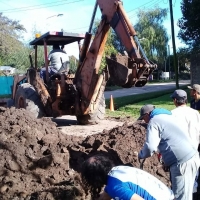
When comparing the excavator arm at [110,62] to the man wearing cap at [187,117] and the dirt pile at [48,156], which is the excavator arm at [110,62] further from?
the man wearing cap at [187,117]

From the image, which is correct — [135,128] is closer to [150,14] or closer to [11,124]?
[11,124]

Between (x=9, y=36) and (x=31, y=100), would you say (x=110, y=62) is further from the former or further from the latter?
(x=9, y=36)

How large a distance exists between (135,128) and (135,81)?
97 cm

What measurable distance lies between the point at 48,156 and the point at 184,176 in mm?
2586

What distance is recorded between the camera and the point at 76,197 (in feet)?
16.4

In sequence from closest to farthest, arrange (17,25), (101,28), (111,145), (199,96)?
(199,96) < (111,145) < (101,28) < (17,25)

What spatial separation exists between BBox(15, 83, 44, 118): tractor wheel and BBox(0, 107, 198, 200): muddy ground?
101 inches

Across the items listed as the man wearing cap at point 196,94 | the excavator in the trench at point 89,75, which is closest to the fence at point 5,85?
the excavator in the trench at point 89,75

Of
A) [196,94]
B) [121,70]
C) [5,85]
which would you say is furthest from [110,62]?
[5,85]

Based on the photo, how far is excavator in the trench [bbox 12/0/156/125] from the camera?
24.2ft

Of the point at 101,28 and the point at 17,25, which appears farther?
the point at 17,25

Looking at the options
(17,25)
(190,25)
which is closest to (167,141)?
(190,25)

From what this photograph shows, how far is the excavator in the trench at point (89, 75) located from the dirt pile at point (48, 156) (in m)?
1.24

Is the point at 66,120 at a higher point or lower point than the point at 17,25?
lower
